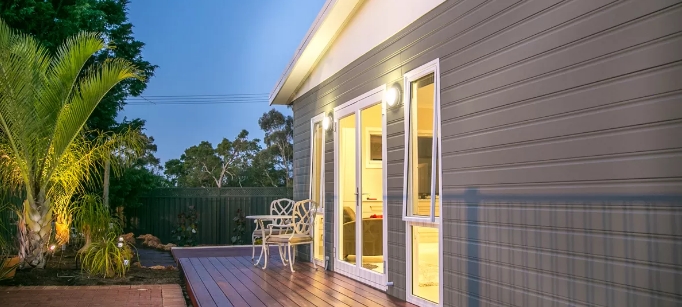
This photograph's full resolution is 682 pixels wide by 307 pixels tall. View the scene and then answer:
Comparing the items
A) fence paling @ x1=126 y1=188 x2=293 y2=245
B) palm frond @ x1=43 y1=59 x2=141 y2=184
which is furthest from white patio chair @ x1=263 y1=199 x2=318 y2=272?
fence paling @ x1=126 y1=188 x2=293 y2=245

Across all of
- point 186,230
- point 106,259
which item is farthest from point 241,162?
point 106,259

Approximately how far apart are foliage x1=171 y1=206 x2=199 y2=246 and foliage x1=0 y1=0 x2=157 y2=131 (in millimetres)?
2505

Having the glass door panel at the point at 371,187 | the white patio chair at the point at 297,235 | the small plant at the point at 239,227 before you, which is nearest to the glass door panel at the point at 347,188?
the glass door panel at the point at 371,187

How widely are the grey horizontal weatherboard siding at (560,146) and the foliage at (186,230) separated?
360 inches

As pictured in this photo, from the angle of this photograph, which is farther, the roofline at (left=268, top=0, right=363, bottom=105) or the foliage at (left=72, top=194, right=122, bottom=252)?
the foliage at (left=72, top=194, right=122, bottom=252)

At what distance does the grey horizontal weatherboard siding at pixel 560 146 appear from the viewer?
2.86 meters

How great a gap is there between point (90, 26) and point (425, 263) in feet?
33.2

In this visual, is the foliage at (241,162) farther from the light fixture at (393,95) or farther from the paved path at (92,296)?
the light fixture at (393,95)

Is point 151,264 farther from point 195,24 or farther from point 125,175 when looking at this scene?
point 195,24

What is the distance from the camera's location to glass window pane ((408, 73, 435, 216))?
5.29 metres

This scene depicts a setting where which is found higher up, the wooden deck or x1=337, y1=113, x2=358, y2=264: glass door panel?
x1=337, y1=113, x2=358, y2=264: glass door panel

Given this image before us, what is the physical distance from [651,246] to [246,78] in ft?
284

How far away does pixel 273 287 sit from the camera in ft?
21.6

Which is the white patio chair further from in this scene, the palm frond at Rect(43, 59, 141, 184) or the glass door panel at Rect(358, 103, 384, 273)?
the palm frond at Rect(43, 59, 141, 184)
